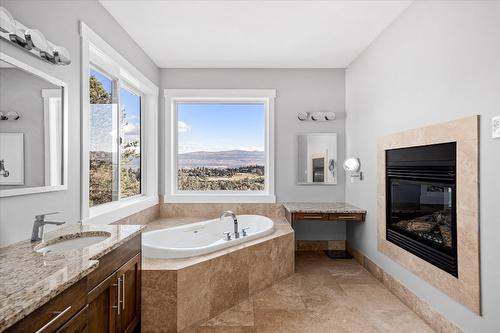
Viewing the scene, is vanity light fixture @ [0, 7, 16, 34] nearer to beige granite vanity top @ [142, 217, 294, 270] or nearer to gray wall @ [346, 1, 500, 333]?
beige granite vanity top @ [142, 217, 294, 270]

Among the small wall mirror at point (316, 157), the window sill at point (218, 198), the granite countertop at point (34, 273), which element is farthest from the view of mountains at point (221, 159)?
the granite countertop at point (34, 273)

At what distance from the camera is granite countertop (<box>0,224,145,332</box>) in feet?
3.03

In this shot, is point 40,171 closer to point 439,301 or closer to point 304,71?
point 439,301

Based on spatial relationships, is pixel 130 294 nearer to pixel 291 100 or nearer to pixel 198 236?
pixel 198 236

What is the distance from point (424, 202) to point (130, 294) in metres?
2.36

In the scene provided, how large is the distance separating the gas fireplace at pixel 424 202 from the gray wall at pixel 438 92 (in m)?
0.24

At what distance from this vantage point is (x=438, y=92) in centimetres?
225

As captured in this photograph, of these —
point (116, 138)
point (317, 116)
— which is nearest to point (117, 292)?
point (116, 138)

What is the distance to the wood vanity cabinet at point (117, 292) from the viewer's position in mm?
1549

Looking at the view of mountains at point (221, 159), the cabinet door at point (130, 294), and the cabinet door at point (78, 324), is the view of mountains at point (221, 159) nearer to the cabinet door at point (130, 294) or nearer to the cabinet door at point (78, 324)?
the cabinet door at point (130, 294)

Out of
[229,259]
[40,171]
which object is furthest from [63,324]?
[229,259]

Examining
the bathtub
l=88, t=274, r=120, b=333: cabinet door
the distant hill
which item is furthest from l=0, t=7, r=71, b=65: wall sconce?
the distant hill

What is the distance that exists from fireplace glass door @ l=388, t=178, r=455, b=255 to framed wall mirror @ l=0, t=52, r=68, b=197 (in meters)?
2.70

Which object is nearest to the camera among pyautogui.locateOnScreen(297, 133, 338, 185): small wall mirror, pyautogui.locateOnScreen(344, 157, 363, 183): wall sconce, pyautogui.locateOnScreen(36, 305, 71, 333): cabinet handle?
pyautogui.locateOnScreen(36, 305, 71, 333): cabinet handle
